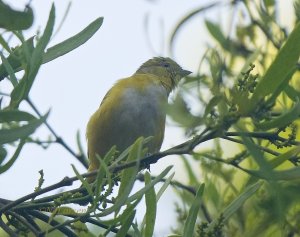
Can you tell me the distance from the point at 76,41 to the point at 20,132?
0.38 metres

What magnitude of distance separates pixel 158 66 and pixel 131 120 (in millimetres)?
1335

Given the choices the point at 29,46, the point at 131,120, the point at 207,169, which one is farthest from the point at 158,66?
the point at 29,46

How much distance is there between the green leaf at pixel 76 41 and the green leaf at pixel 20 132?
32 centimetres

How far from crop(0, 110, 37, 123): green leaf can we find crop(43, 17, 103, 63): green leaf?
0.35 meters

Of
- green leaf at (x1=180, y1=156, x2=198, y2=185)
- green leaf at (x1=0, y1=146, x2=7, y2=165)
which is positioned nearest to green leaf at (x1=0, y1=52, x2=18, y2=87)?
green leaf at (x1=0, y1=146, x2=7, y2=165)

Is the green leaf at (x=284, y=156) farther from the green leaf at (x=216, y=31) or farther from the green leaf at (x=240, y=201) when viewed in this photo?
the green leaf at (x=216, y=31)

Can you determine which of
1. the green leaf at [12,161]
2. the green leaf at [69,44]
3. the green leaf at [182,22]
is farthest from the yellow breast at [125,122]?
the green leaf at [12,161]

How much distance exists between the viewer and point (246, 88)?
161 cm

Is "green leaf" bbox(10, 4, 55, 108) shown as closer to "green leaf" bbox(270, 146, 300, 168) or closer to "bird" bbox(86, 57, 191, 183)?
"green leaf" bbox(270, 146, 300, 168)

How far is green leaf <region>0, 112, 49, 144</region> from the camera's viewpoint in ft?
5.54

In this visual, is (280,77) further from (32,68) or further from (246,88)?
(32,68)

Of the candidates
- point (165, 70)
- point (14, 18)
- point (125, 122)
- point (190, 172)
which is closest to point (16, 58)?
point (14, 18)

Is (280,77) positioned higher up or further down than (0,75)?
further down

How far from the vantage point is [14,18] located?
1742 millimetres
